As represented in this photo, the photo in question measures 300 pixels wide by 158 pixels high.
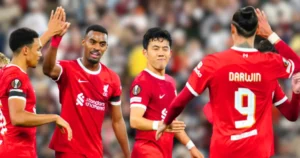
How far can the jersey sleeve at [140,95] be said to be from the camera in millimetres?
12086

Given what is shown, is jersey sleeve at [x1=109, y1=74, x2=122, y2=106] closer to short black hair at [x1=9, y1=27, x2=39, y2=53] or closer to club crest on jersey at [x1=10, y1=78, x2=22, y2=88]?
short black hair at [x1=9, y1=27, x2=39, y2=53]

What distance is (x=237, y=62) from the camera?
34.7ft

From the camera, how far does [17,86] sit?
36.8ft

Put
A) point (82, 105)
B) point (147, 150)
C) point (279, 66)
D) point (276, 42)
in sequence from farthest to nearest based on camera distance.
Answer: point (147, 150)
point (82, 105)
point (276, 42)
point (279, 66)

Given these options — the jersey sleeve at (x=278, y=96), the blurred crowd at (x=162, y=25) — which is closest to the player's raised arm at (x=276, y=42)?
the jersey sleeve at (x=278, y=96)

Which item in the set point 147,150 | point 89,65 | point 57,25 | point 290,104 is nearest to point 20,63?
point 57,25

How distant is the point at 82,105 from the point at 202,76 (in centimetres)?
204

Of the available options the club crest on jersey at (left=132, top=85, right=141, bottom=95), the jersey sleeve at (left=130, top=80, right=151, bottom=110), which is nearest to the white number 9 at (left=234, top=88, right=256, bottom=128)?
the jersey sleeve at (left=130, top=80, right=151, bottom=110)

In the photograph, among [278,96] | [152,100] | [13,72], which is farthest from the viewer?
[152,100]

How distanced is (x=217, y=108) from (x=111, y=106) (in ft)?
7.16

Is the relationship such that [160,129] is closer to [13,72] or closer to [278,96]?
[278,96]

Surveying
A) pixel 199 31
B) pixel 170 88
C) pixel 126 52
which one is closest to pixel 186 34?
pixel 199 31

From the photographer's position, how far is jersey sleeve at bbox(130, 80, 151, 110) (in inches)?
476

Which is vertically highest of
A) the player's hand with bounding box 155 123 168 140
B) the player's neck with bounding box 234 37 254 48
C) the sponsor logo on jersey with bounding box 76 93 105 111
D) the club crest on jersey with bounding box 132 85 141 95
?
the player's neck with bounding box 234 37 254 48
